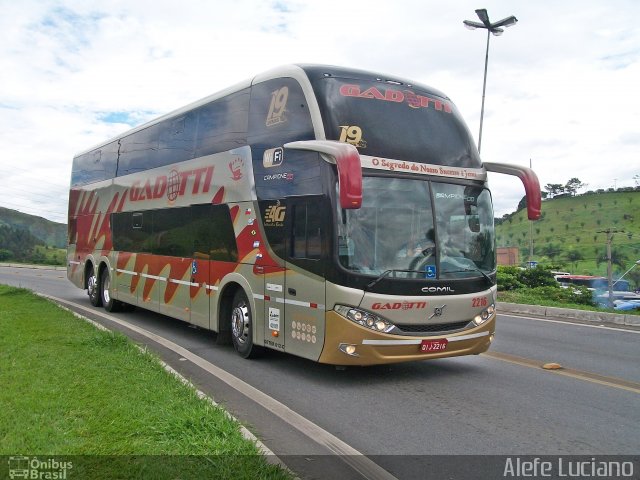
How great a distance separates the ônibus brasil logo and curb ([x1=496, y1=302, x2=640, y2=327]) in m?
9.57

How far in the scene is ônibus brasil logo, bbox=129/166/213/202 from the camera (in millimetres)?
10250

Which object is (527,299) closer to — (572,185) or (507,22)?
(507,22)

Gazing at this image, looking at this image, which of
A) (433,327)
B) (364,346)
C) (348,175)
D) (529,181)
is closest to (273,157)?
(348,175)

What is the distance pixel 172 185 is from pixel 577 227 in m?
52.0

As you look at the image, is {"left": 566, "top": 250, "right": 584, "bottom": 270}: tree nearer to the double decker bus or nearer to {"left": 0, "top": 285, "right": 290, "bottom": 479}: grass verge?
the double decker bus

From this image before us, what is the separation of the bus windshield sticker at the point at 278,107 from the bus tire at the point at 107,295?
8274 mm

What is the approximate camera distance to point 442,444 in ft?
17.2

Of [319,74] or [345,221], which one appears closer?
[345,221]

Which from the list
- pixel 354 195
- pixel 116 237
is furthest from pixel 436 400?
pixel 116 237

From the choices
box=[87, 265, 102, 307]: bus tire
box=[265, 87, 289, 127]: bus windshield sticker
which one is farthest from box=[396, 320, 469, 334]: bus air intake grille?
box=[87, 265, 102, 307]: bus tire

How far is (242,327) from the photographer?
9.05m

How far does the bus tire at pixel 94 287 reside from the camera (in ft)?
52.2

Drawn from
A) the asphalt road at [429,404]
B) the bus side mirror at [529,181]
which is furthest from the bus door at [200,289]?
the bus side mirror at [529,181]

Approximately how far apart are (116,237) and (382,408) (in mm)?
9985
